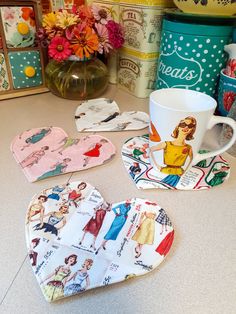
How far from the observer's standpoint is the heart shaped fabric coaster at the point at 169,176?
36 cm

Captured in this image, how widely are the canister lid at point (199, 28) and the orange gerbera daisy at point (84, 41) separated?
165mm

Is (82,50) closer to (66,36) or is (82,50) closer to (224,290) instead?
(66,36)

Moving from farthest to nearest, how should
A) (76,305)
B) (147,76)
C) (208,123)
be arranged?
(147,76), (208,123), (76,305)

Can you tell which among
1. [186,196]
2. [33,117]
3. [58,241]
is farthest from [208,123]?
[33,117]

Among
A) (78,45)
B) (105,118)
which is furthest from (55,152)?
(78,45)

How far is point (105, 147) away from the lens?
0.43m

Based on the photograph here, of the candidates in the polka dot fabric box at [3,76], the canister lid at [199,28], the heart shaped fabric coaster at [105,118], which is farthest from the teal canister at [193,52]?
the polka dot fabric box at [3,76]

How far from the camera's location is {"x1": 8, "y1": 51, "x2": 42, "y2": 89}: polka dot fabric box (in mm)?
577

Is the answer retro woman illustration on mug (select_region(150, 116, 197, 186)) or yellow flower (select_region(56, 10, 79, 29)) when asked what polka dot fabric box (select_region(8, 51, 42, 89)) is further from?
retro woman illustration on mug (select_region(150, 116, 197, 186))

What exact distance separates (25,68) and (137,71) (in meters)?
0.26

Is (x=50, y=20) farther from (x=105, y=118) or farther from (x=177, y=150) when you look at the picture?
(x=177, y=150)

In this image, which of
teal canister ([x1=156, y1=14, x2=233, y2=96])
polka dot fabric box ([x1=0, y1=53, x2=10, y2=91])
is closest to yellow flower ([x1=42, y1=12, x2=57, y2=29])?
polka dot fabric box ([x1=0, y1=53, x2=10, y2=91])

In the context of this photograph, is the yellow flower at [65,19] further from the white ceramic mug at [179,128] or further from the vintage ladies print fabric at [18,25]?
the white ceramic mug at [179,128]

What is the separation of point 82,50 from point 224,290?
0.49m
